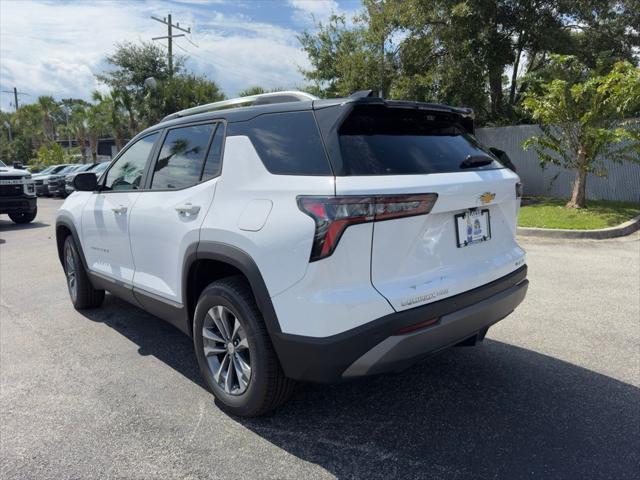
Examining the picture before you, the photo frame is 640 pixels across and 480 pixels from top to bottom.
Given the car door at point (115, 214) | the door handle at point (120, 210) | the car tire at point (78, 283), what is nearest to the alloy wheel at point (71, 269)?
the car tire at point (78, 283)

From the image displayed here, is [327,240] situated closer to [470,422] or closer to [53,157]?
[470,422]

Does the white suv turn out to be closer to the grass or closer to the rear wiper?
the rear wiper

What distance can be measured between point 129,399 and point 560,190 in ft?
44.6

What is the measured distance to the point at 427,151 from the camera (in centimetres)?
281

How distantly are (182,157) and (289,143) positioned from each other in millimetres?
1145

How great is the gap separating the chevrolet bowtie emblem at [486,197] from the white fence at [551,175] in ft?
36.4

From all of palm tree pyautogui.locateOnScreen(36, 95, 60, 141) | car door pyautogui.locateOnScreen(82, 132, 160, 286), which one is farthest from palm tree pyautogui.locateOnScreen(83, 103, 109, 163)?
car door pyautogui.locateOnScreen(82, 132, 160, 286)

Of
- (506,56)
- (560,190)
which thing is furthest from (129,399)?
(506,56)

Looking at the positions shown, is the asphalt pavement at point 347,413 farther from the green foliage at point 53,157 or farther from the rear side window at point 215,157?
the green foliage at point 53,157

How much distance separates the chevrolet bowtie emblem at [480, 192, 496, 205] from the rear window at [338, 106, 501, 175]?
A: 0.19 m

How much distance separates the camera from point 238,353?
2.94m

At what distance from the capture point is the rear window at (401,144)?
252 centimetres

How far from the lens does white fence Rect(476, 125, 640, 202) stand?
1270 centimetres

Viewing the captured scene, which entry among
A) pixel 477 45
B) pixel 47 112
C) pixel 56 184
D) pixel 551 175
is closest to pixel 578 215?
pixel 551 175
